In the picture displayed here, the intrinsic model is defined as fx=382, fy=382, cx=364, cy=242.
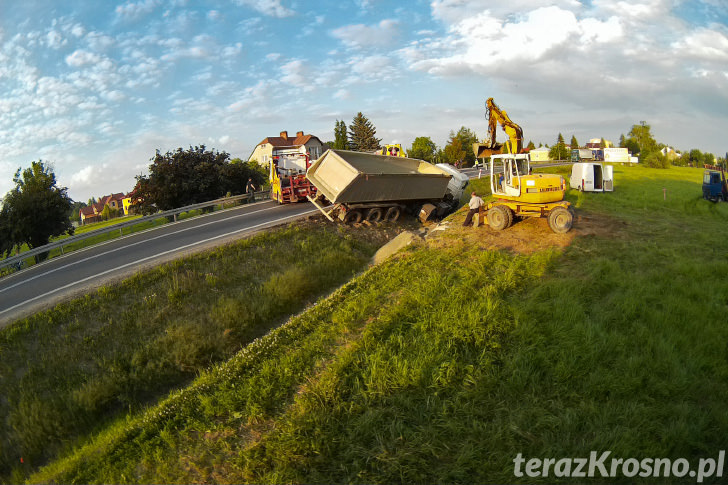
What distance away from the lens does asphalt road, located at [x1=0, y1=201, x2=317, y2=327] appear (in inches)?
390

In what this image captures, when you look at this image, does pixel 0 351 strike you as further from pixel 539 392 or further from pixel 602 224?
pixel 602 224

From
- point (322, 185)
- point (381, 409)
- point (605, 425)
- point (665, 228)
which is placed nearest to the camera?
point (605, 425)

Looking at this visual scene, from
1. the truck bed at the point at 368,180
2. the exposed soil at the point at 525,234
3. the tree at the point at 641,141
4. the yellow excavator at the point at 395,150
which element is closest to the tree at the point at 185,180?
the yellow excavator at the point at 395,150

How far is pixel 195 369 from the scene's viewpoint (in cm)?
745

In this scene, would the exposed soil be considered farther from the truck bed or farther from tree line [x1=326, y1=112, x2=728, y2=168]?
tree line [x1=326, y1=112, x2=728, y2=168]

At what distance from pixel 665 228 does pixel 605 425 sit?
11222 mm

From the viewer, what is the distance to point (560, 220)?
11805 mm

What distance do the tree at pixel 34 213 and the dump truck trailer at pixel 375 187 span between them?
14.8 m

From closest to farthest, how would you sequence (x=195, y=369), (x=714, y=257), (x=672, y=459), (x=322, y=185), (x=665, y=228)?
(x=672, y=459) → (x=195, y=369) → (x=714, y=257) → (x=665, y=228) → (x=322, y=185)

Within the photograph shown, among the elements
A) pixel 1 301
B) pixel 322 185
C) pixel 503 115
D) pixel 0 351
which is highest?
pixel 503 115

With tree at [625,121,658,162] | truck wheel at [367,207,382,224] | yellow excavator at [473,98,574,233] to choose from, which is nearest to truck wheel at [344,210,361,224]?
truck wheel at [367,207,382,224]

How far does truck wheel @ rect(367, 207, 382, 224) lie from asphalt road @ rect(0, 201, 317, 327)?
3.38 m

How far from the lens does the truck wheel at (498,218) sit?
41.3 ft

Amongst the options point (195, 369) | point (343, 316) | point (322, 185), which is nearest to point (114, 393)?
point (195, 369)
